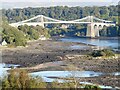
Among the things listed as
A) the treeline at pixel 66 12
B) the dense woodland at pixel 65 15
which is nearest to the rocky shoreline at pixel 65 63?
the dense woodland at pixel 65 15

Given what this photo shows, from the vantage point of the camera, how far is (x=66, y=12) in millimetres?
46031

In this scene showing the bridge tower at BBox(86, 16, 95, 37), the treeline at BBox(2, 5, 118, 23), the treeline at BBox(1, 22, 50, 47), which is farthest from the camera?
the treeline at BBox(2, 5, 118, 23)

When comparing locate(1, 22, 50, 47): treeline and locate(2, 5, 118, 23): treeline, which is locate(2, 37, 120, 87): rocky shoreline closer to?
locate(1, 22, 50, 47): treeline

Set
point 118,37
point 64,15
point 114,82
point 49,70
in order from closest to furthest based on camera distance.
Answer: point 114,82
point 49,70
point 118,37
point 64,15

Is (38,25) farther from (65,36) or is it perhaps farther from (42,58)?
(42,58)

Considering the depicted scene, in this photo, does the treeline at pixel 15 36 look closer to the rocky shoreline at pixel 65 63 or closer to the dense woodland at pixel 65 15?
the dense woodland at pixel 65 15

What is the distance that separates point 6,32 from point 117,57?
895cm

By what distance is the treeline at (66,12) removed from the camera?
44000 mm

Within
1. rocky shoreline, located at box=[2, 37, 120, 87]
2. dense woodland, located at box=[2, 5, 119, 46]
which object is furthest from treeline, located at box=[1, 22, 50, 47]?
rocky shoreline, located at box=[2, 37, 120, 87]

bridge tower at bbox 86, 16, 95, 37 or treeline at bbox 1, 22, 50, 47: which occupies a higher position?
treeline at bbox 1, 22, 50, 47

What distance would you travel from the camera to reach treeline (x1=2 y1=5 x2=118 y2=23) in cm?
4400

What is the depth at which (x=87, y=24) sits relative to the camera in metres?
36.6

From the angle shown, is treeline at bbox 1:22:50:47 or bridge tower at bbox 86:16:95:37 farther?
bridge tower at bbox 86:16:95:37

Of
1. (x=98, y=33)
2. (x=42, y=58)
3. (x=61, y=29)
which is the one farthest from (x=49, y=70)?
(x=61, y=29)
